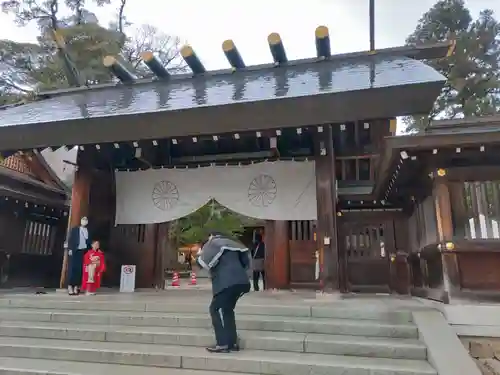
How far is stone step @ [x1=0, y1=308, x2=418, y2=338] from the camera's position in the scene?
4.50 m

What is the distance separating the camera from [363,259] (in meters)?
9.48

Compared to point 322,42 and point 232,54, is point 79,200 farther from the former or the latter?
point 322,42

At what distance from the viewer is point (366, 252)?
375 inches

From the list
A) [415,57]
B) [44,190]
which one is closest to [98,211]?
[44,190]

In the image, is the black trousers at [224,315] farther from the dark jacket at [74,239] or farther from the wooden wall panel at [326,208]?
the dark jacket at [74,239]

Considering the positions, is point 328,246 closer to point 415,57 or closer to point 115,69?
point 415,57

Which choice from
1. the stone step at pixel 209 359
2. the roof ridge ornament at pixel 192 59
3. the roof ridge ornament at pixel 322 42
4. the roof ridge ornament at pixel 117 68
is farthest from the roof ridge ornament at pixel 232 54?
the stone step at pixel 209 359

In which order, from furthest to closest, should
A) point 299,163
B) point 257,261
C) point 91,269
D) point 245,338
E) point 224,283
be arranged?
point 257,261 → point 299,163 → point 91,269 → point 245,338 → point 224,283

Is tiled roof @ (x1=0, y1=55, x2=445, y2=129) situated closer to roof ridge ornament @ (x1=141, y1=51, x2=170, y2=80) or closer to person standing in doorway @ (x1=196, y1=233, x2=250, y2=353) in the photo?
roof ridge ornament @ (x1=141, y1=51, x2=170, y2=80)

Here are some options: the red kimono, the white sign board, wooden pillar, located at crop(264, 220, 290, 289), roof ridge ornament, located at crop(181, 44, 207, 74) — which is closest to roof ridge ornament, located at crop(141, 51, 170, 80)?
roof ridge ornament, located at crop(181, 44, 207, 74)

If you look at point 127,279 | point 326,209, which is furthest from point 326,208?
point 127,279

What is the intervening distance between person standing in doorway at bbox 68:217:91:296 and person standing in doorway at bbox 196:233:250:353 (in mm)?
4274

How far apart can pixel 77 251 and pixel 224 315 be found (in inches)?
183

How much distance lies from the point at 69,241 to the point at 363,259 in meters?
6.52
